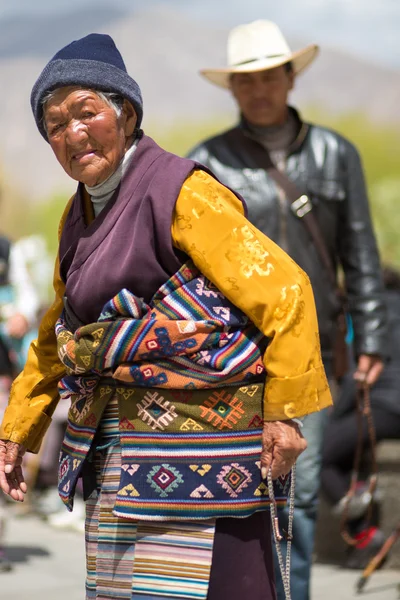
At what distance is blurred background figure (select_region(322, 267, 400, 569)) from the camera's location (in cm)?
557

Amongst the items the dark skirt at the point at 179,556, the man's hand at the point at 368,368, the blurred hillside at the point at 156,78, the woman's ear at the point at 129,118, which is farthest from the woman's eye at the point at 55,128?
the blurred hillside at the point at 156,78

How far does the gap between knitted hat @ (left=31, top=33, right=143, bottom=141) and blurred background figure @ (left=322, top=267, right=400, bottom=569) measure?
313 centimetres

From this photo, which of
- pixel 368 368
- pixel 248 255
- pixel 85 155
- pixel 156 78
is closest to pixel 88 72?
pixel 85 155

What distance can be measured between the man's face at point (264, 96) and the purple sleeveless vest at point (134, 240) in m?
1.48

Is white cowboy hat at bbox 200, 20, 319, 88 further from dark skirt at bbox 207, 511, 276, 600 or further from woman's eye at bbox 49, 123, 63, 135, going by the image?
dark skirt at bbox 207, 511, 276, 600

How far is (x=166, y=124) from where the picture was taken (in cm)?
4531

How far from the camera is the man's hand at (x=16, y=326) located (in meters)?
6.07

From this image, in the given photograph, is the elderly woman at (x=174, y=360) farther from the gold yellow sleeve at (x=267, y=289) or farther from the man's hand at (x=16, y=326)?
the man's hand at (x=16, y=326)

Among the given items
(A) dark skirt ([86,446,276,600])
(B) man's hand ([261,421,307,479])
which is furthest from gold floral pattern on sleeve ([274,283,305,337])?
(A) dark skirt ([86,446,276,600])

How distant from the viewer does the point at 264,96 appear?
13.9 ft

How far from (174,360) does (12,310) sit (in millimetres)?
3744

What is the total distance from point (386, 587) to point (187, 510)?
2.82 m

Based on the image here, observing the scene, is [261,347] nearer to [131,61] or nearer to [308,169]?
[308,169]

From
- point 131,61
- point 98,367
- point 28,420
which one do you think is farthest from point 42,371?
point 131,61
